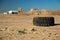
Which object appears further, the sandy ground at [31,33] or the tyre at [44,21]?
the tyre at [44,21]

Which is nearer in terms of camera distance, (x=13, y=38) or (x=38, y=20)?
(x=13, y=38)

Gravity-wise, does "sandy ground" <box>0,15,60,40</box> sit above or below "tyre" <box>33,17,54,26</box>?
below

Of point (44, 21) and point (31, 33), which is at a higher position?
point (44, 21)

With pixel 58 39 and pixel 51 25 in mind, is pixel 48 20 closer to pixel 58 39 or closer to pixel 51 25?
pixel 51 25

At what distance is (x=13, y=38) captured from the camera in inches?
322

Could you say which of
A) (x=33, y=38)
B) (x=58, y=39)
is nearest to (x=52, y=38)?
(x=58, y=39)

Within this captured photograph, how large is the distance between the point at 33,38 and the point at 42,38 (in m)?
0.40

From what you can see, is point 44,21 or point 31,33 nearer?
point 31,33

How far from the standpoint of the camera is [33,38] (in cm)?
820

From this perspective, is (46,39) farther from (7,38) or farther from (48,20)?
(48,20)

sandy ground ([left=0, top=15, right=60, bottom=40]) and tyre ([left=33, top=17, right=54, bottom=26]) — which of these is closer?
sandy ground ([left=0, top=15, right=60, bottom=40])

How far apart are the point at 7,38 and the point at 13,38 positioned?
0.27 meters

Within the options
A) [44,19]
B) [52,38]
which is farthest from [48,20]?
[52,38]

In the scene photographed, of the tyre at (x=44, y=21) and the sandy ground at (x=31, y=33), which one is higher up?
the tyre at (x=44, y=21)
